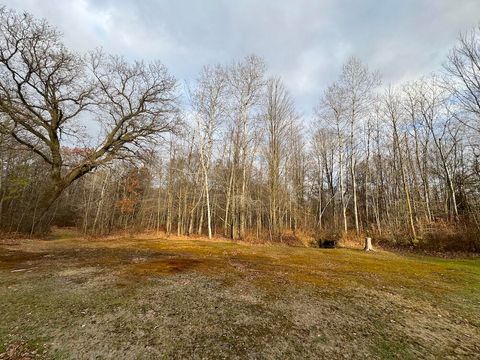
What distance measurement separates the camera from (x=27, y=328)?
311 cm

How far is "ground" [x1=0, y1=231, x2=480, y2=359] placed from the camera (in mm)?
2844

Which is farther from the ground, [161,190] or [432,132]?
[432,132]

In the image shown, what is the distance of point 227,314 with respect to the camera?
3.82 metres

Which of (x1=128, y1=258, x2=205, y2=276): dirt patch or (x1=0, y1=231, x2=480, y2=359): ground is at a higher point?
(x1=128, y1=258, x2=205, y2=276): dirt patch

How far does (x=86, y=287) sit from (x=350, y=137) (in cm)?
1980

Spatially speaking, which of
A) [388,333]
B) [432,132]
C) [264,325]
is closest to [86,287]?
[264,325]

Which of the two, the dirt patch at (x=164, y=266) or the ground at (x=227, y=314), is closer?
the ground at (x=227, y=314)

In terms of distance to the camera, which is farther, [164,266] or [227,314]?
[164,266]

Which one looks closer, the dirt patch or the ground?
the ground

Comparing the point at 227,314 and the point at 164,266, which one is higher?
the point at 164,266

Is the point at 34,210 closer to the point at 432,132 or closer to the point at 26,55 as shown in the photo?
the point at 26,55

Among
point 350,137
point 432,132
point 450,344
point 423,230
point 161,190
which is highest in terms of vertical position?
point 432,132

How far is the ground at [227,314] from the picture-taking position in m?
2.84

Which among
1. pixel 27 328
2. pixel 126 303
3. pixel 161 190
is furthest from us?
pixel 161 190
